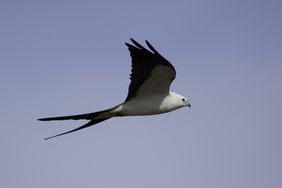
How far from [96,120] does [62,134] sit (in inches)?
32.9

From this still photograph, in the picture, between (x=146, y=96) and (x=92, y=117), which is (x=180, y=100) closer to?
(x=146, y=96)

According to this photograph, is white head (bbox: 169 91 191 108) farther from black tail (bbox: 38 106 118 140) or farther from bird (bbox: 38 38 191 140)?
black tail (bbox: 38 106 118 140)

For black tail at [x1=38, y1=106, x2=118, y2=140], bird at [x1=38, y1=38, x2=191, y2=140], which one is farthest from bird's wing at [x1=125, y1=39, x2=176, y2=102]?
black tail at [x1=38, y1=106, x2=118, y2=140]

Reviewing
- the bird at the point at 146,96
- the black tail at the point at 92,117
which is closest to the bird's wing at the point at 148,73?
the bird at the point at 146,96

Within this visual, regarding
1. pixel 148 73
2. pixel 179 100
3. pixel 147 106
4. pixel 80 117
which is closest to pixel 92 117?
pixel 80 117

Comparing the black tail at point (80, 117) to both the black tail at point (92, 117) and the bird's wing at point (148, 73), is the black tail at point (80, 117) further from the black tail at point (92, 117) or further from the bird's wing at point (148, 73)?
the bird's wing at point (148, 73)

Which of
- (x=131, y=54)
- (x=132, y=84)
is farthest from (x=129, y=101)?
(x=131, y=54)

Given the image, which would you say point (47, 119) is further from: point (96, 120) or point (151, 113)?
point (151, 113)

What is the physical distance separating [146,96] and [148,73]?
0.67 meters

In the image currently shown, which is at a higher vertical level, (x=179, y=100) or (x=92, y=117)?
(x=179, y=100)

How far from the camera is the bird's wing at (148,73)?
1080cm

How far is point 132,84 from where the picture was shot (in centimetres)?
1159

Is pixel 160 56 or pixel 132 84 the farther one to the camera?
pixel 132 84

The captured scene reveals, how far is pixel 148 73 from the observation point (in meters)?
11.3
